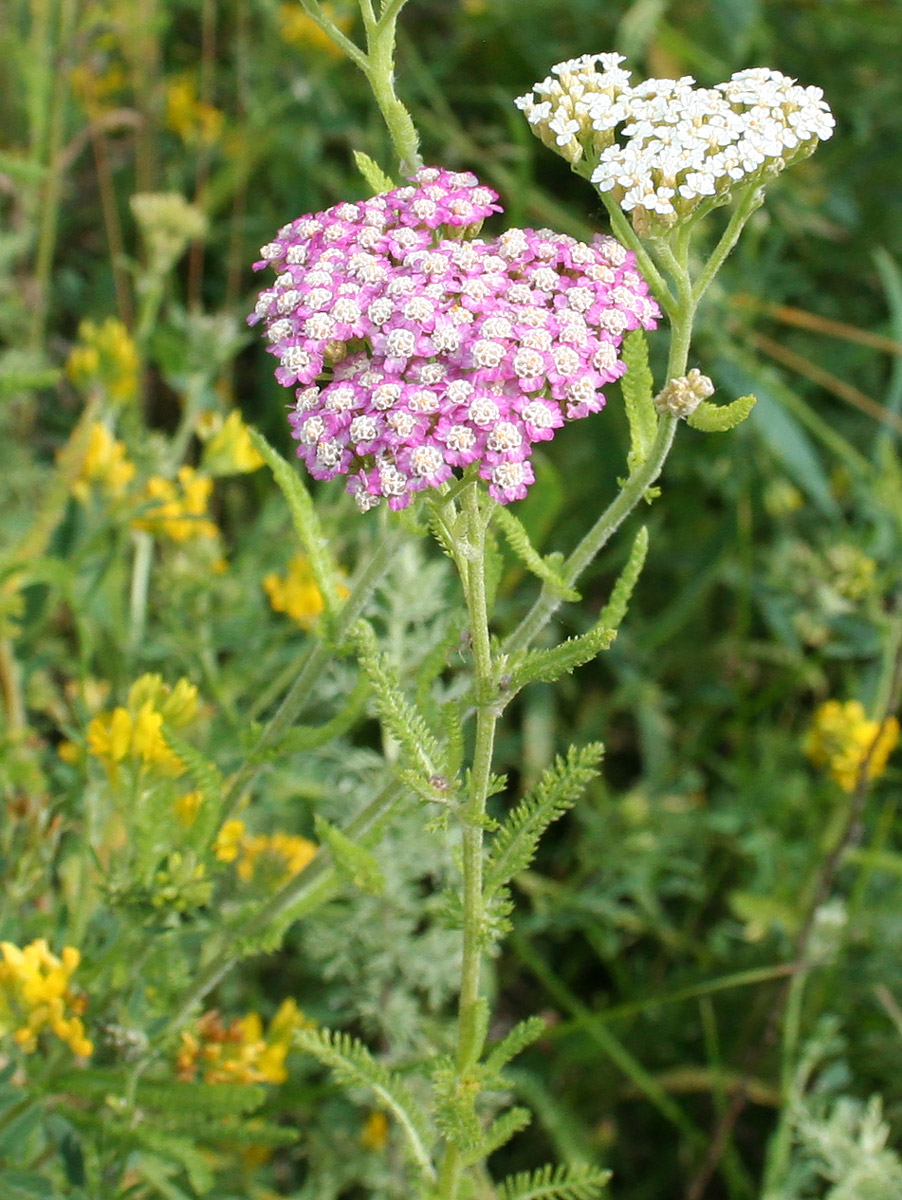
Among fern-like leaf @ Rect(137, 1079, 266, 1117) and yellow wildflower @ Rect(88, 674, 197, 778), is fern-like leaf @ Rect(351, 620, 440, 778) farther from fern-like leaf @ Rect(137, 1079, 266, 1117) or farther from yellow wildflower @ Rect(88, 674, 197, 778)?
fern-like leaf @ Rect(137, 1079, 266, 1117)

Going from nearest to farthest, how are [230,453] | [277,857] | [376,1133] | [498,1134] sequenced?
[498,1134] < [277,857] < [376,1133] < [230,453]

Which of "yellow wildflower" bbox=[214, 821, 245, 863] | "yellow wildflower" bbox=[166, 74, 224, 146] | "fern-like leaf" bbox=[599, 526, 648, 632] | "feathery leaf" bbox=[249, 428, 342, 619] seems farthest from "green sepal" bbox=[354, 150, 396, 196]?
"yellow wildflower" bbox=[166, 74, 224, 146]

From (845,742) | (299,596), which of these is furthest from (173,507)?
(845,742)

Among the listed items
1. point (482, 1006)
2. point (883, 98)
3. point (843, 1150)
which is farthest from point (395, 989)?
point (883, 98)

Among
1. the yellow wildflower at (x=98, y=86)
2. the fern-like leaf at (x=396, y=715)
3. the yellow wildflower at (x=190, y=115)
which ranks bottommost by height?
the fern-like leaf at (x=396, y=715)

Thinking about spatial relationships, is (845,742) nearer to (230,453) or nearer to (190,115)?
(230,453)

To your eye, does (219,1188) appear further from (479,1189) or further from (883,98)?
(883,98)

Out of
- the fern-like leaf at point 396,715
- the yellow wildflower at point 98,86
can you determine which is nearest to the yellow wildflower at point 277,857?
the fern-like leaf at point 396,715

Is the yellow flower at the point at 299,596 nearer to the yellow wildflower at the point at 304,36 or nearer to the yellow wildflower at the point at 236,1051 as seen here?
the yellow wildflower at the point at 236,1051
